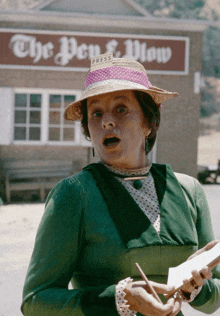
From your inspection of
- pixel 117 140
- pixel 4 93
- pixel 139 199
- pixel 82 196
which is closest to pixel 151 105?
pixel 117 140

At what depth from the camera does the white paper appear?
1.31 m

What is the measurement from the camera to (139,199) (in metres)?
1.59

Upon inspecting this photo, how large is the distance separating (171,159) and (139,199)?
9.89 meters

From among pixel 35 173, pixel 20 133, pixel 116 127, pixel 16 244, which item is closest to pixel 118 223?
pixel 116 127

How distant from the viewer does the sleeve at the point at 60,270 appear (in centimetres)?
134

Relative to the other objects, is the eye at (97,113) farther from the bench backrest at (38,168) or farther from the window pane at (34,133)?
the window pane at (34,133)

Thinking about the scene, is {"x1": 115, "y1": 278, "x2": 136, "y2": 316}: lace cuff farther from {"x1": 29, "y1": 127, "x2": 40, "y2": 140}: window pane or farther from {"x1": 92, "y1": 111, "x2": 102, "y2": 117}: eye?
{"x1": 29, "y1": 127, "x2": 40, "y2": 140}: window pane

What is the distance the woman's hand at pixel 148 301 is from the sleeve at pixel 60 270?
2.7 inches

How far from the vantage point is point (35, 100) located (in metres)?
11.2

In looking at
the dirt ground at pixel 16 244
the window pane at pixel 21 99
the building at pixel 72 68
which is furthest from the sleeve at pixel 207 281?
the window pane at pixel 21 99

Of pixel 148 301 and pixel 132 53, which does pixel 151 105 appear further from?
pixel 132 53

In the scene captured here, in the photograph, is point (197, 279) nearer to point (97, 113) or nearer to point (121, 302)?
point (121, 302)

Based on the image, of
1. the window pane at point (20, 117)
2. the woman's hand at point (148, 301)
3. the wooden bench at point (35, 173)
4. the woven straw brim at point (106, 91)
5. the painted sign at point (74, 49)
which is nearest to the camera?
the woman's hand at point (148, 301)

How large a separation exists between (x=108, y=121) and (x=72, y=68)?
9630 mm
